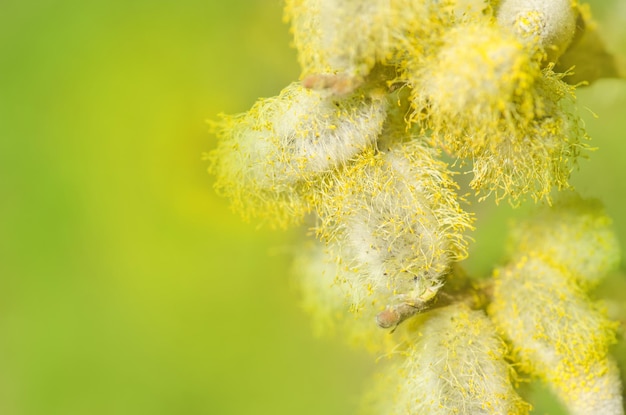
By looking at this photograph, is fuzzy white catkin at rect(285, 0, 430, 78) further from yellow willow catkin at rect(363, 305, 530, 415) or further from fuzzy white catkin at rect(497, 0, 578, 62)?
yellow willow catkin at rect(363, 305, 530, 415)

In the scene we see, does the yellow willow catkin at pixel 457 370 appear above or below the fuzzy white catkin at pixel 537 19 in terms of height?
below

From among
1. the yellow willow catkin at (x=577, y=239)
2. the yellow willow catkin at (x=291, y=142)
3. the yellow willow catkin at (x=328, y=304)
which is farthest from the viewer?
the yellow willow catkin at (x=328, y=304)

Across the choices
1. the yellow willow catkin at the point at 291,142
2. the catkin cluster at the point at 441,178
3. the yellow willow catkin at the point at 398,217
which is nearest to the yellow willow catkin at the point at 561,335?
the catkin cluster at the point at 441,178

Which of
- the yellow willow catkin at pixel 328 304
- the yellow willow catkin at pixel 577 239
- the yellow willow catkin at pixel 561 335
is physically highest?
the yellow willow catkin at pixel 328 304

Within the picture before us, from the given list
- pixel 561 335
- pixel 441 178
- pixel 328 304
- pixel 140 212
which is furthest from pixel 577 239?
pixel 140 212

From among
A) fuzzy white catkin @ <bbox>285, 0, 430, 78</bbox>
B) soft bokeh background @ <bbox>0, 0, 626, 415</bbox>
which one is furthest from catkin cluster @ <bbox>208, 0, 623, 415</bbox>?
soft bokeh background @ <bbox>0, 0, 626, 415</bbox>

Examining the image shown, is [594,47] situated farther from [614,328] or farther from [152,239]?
[152,239]

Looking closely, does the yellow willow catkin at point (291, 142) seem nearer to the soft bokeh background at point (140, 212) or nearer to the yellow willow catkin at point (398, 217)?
the yellow willow catkin at point (398, 217)

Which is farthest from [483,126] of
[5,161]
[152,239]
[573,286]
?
[5,161]

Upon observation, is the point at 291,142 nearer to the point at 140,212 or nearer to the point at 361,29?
the point at 361,29
